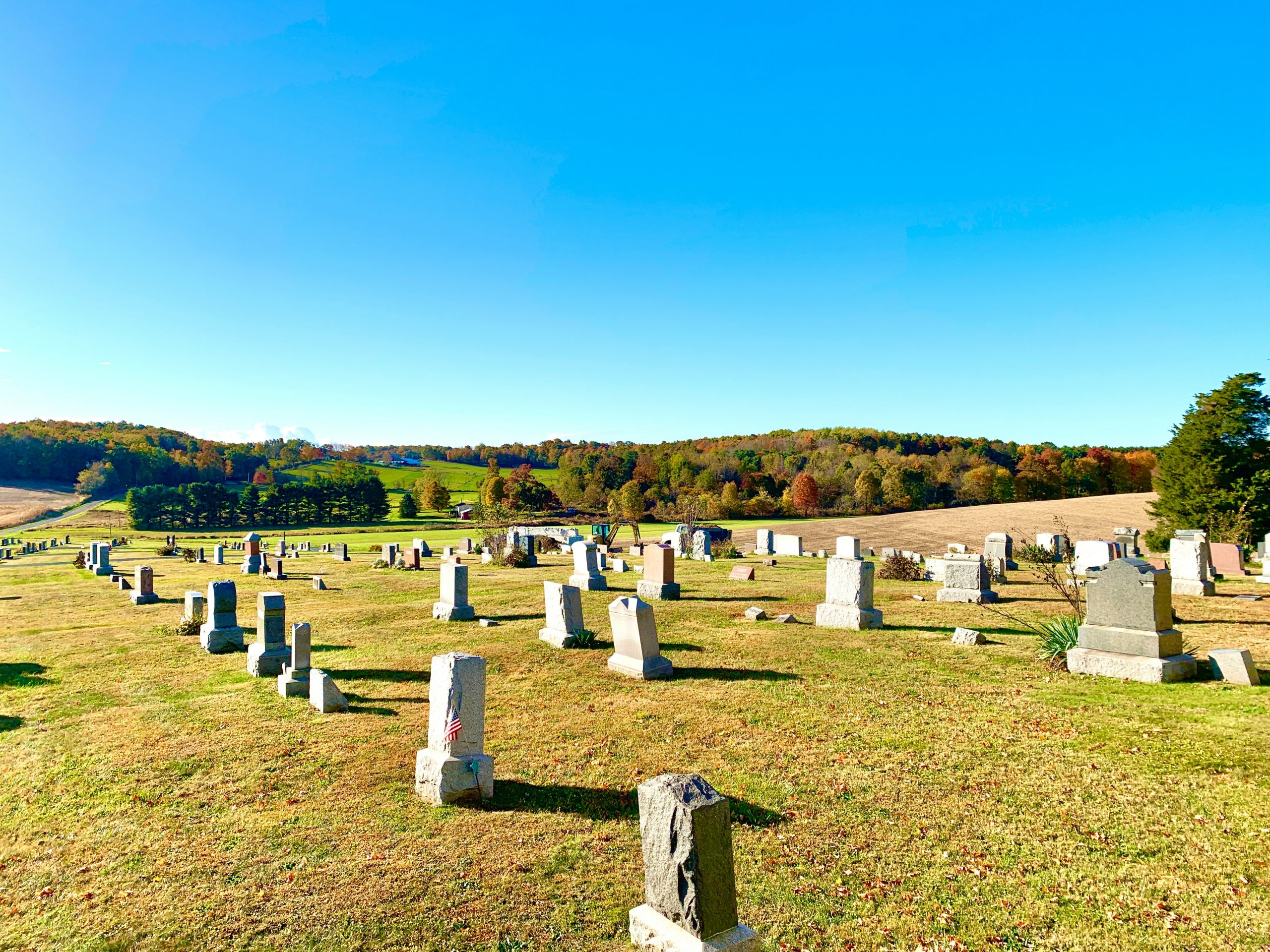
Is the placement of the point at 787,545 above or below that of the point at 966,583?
below

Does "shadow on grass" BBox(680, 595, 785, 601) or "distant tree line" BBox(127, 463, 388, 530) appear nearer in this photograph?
"shadow on grass" BBox(680, 595, 785, 601)

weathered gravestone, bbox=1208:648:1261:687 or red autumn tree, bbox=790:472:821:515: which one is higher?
red autumn tree, bbox=790:472:821:515

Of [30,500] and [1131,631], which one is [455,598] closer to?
[1131,631]

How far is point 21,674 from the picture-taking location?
38.8 feet

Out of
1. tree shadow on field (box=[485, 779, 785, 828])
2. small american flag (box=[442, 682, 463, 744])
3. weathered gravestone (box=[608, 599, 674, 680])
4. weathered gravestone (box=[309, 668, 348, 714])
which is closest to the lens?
tree shadow on field (box=[485, 779, 785, 828])

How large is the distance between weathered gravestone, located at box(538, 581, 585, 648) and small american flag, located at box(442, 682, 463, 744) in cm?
607

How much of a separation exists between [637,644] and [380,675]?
4.62m

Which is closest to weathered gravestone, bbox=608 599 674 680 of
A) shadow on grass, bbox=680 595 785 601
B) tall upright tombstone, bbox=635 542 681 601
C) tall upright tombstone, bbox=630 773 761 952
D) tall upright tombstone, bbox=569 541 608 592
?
tall upright tombstone, bbox=635 542 681 601

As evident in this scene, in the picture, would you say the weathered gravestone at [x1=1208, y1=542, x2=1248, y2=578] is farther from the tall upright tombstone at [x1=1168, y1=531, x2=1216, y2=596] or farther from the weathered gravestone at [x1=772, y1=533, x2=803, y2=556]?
the weathered gravestone at [x1=772, y1=533, x2=803, y2=556]

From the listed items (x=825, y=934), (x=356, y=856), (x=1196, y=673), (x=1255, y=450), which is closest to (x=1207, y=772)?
(x=1196, y=673)

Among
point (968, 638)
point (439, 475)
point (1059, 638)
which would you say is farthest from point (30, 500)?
point (1059, 638)

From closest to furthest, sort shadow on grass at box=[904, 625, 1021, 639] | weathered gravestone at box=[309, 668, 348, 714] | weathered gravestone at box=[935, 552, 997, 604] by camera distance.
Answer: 1. weathered gravestone at box=[309, 668, 348, 714]
2. shadow on grass at box=[904, 625, 1021, 639]
3. weathered gravestone at box=[935, 552, 997, 604]

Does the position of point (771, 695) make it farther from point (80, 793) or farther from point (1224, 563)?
point (1224, 563)

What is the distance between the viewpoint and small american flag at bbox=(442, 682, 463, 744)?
22.2 feet
